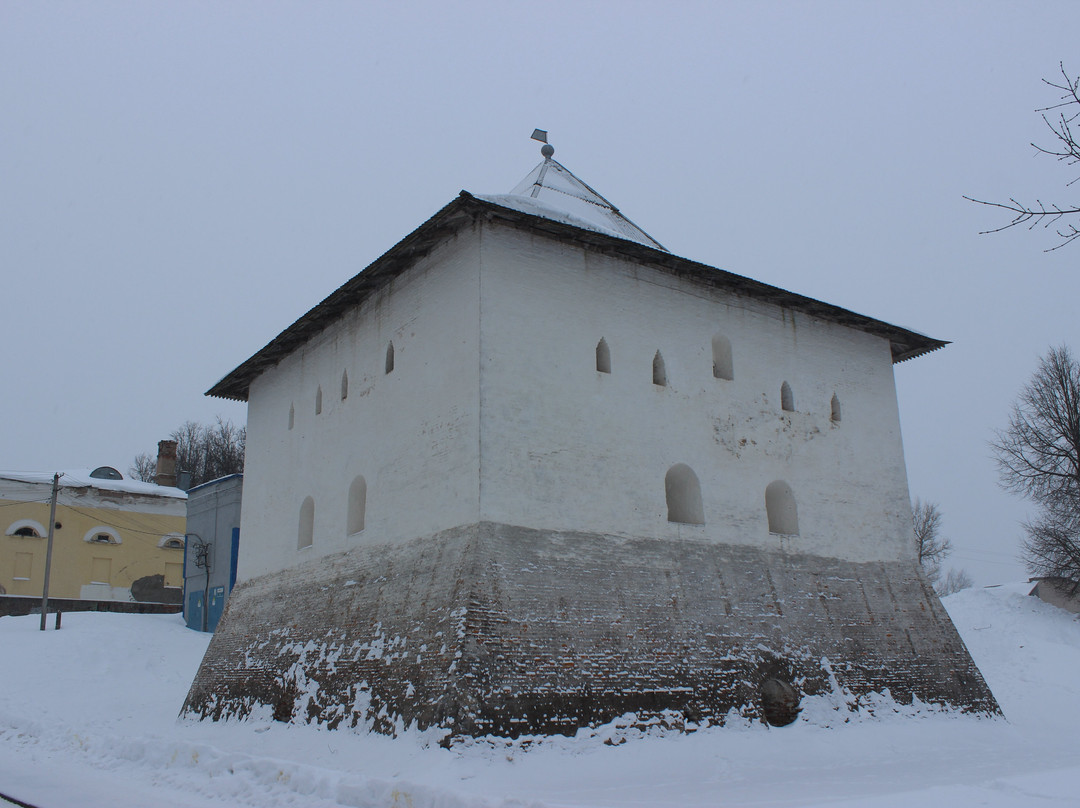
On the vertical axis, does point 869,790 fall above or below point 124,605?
below

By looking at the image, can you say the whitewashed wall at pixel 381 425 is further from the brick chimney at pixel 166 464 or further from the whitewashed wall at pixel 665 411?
the brick chimney at pixel 166 464

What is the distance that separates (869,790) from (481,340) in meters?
7.06

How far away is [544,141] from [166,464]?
2345cm

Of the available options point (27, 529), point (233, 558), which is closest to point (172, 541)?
point (27, 529)

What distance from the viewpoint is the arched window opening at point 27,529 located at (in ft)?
99.1

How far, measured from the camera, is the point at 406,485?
43.5 ft

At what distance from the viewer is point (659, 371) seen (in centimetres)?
1416

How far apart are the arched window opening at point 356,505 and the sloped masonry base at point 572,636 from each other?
1.97 ft

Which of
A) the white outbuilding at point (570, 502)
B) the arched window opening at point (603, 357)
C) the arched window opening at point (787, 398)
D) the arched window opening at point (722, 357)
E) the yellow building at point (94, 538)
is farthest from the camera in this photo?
the yellow building at point (94, 538)

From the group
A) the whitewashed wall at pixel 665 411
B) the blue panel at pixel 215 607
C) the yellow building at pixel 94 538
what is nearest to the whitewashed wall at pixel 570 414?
the whitewashed wall at pixel 665 411

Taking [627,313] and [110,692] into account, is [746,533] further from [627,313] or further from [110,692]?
[110,692]

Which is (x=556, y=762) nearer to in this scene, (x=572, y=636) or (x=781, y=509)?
(x=572, y=636)

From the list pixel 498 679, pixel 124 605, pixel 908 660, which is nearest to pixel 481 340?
pixel 498 679

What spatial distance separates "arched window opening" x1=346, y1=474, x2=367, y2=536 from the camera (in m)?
14.7
